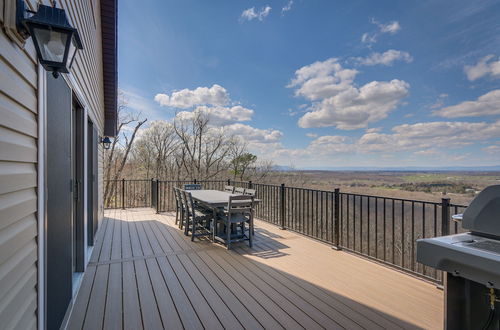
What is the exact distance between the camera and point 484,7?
16.7ft

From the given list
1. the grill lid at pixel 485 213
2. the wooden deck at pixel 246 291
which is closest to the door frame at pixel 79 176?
the wooden deck at pixel 246 291

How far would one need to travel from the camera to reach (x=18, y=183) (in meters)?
1.09

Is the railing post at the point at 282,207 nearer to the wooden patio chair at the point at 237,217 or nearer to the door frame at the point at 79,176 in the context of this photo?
the wooden patio chair at the point at 237,217

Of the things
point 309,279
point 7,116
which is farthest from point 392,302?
point 7,116

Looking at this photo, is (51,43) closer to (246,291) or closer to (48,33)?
(48,33)

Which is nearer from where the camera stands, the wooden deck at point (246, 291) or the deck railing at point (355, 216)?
the wooden deck at point (246, 291)

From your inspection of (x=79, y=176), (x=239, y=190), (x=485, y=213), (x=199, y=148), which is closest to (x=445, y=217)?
(x=485, y=213)

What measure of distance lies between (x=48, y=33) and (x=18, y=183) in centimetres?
75

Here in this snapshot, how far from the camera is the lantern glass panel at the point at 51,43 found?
117 cm

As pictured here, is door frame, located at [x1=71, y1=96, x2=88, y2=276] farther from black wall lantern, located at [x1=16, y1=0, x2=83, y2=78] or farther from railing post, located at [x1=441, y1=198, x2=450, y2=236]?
railing post, located at [x1=441, y1=198, x2=450, y2=236]

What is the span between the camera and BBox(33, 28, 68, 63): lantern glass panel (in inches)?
45.9

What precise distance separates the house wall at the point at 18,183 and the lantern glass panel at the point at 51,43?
6cm

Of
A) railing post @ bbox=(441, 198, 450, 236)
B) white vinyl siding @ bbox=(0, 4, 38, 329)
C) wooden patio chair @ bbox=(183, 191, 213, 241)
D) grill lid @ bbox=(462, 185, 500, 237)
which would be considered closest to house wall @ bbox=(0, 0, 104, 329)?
white vinyl siding @ bbox=(0, 4, 38, 329)

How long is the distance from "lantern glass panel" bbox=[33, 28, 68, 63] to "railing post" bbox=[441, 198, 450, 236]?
355cm
